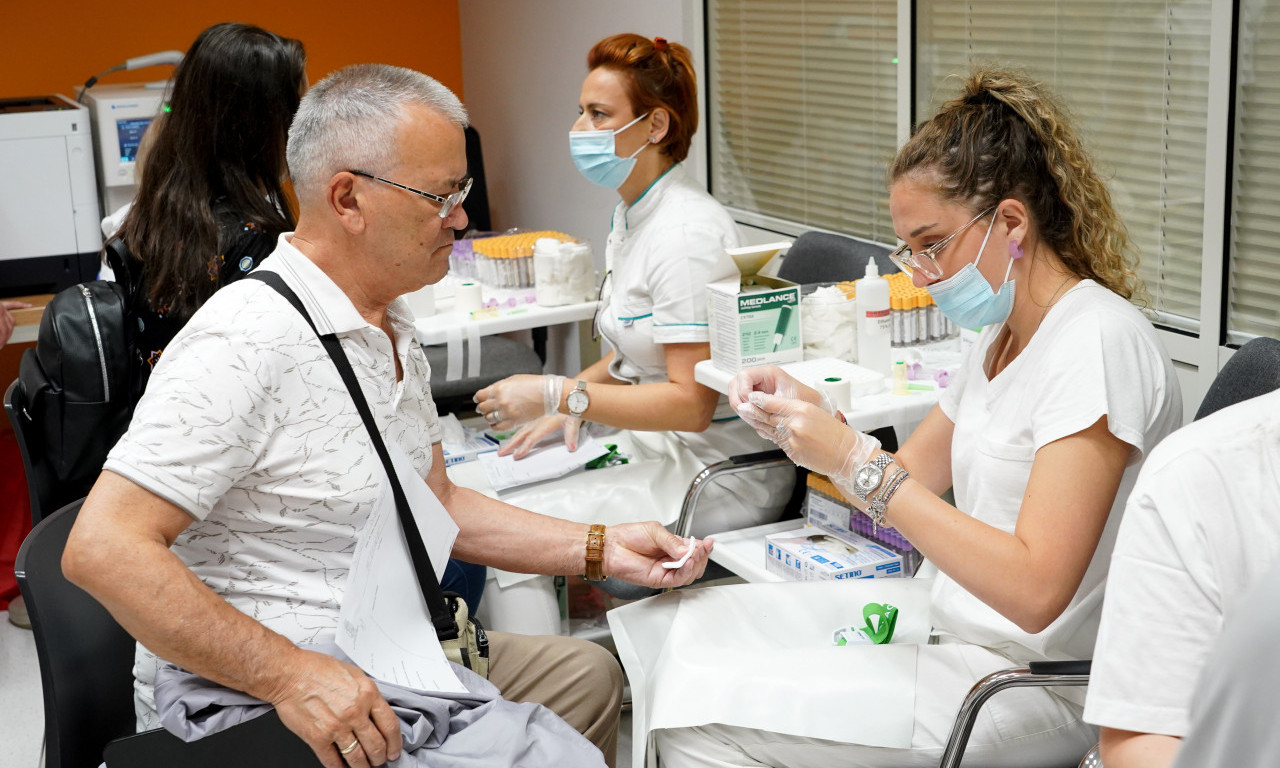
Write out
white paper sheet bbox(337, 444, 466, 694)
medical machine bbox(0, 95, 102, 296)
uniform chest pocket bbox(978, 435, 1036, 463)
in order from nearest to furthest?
1. white paper sheet bbox(337, 444, 466, 694)
2. uniform chest pocket bbox(978, 435, 1036, 463)
3. medical machine bbox(0, 95, 102, 296)

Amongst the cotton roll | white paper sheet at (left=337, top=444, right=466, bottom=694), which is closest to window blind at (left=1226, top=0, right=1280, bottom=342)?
white paper sheet at (left=337, top=444, right=466, bottom=694)

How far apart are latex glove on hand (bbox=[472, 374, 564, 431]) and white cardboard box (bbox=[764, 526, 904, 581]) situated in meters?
0.58

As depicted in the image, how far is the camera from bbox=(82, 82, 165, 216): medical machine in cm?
430

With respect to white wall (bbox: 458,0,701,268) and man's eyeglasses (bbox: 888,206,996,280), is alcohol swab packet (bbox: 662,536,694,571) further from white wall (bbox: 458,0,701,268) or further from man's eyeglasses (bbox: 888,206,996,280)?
white wall (bbox: 458,0,701,268)

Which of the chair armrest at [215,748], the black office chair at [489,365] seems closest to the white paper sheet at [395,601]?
the chair armrest at [215,748]

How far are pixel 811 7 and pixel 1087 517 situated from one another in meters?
2.64

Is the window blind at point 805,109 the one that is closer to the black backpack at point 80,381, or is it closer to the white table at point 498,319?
the white table at point 498,319

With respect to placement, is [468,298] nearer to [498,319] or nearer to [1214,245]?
[498,319]

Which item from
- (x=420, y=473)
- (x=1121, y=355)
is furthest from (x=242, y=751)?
(x=1121, y=355)

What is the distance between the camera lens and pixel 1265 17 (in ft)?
7.73

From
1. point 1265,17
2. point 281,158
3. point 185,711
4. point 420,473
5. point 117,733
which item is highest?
point 1265,17

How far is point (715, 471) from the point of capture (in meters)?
2.31

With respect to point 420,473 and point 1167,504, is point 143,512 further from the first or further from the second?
point 1167,504

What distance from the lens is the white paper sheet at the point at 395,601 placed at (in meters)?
1.48
